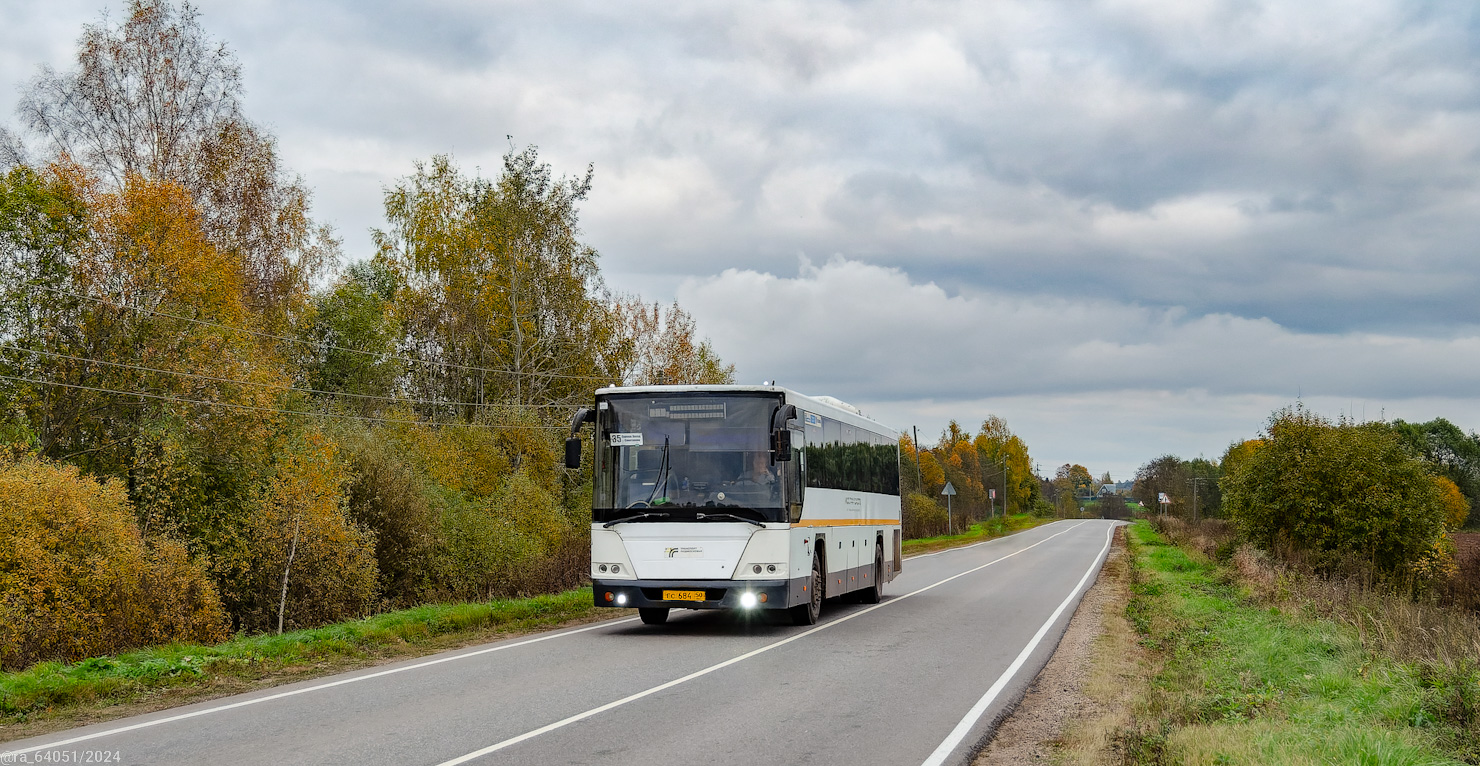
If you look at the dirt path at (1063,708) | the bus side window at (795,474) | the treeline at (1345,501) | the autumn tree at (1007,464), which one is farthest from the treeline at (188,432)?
the autumn tree at (1007,464)

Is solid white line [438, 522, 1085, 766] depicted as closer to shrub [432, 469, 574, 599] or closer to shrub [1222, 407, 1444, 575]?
shrub [432, 469, 574, 599]

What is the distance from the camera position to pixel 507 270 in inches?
1574

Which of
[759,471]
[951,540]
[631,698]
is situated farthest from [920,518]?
[631,698]

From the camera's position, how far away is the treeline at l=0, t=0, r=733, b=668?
18609mm

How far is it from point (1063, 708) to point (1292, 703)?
6.11ft

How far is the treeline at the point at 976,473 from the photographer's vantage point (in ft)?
283

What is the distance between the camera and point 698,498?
14.6 m

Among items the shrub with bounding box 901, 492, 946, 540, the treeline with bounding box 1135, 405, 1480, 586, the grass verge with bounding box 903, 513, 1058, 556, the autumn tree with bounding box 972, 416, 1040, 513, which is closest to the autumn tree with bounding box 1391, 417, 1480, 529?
the autumn tree with bounding box 972, 416, 1040, 513

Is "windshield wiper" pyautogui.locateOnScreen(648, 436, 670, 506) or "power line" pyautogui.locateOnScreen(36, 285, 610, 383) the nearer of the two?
"windshield wiper" pyautogui.locateOnScreen(648, 436, 670, 506)

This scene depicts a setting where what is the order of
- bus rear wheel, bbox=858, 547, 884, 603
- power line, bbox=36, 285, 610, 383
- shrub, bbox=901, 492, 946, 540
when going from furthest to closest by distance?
shrub, bbox=901, 492, 946, 540
power line, bbox=36, 285, 610, 383
bus rear wheel, bbox=858, 547, 884, 603

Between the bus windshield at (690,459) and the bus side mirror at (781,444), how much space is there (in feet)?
1.64

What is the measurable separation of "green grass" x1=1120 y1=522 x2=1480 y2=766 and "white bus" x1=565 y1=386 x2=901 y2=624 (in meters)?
5.12

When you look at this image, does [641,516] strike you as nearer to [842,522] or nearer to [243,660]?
[842,522]

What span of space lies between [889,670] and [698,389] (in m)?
5.04
